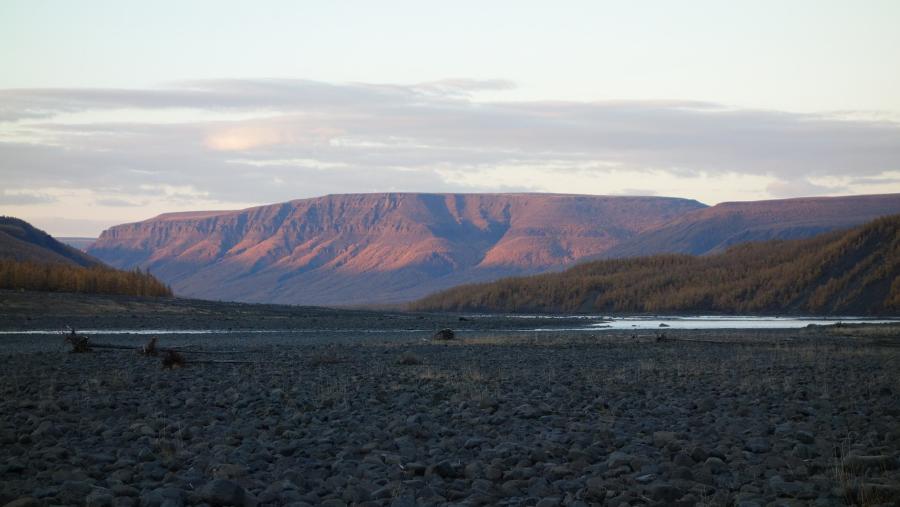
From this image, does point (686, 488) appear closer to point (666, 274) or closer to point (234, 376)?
point (234, 376)

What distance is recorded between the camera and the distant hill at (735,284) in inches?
2404

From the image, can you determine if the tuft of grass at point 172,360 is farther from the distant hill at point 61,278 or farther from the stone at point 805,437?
the distant hill at point 61,278

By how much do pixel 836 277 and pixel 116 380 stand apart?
184 ft

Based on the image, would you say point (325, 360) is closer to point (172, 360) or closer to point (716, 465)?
point (172, 360)

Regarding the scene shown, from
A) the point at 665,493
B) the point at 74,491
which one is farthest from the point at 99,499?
the point at 665,493

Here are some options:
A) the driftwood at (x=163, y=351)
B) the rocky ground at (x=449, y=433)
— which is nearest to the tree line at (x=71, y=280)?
the driftwood at (x=163, y=351)

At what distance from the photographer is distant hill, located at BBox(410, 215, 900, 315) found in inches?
2404

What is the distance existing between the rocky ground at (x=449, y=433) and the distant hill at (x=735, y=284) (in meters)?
42.8

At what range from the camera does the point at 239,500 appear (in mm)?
8211

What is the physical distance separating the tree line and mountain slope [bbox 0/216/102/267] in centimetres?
1379

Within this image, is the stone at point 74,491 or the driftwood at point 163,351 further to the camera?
the driftwood at point 163,351

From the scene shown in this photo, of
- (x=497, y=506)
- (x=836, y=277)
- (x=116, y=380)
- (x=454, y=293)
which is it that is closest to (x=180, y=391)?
(x=116, y=380)

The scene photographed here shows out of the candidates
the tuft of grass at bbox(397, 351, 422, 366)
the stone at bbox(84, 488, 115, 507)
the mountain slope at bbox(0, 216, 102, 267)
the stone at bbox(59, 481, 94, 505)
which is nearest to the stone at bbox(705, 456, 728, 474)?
the stone at bbox(84, 488, 115, 507)

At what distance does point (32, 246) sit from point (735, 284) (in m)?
55.1
